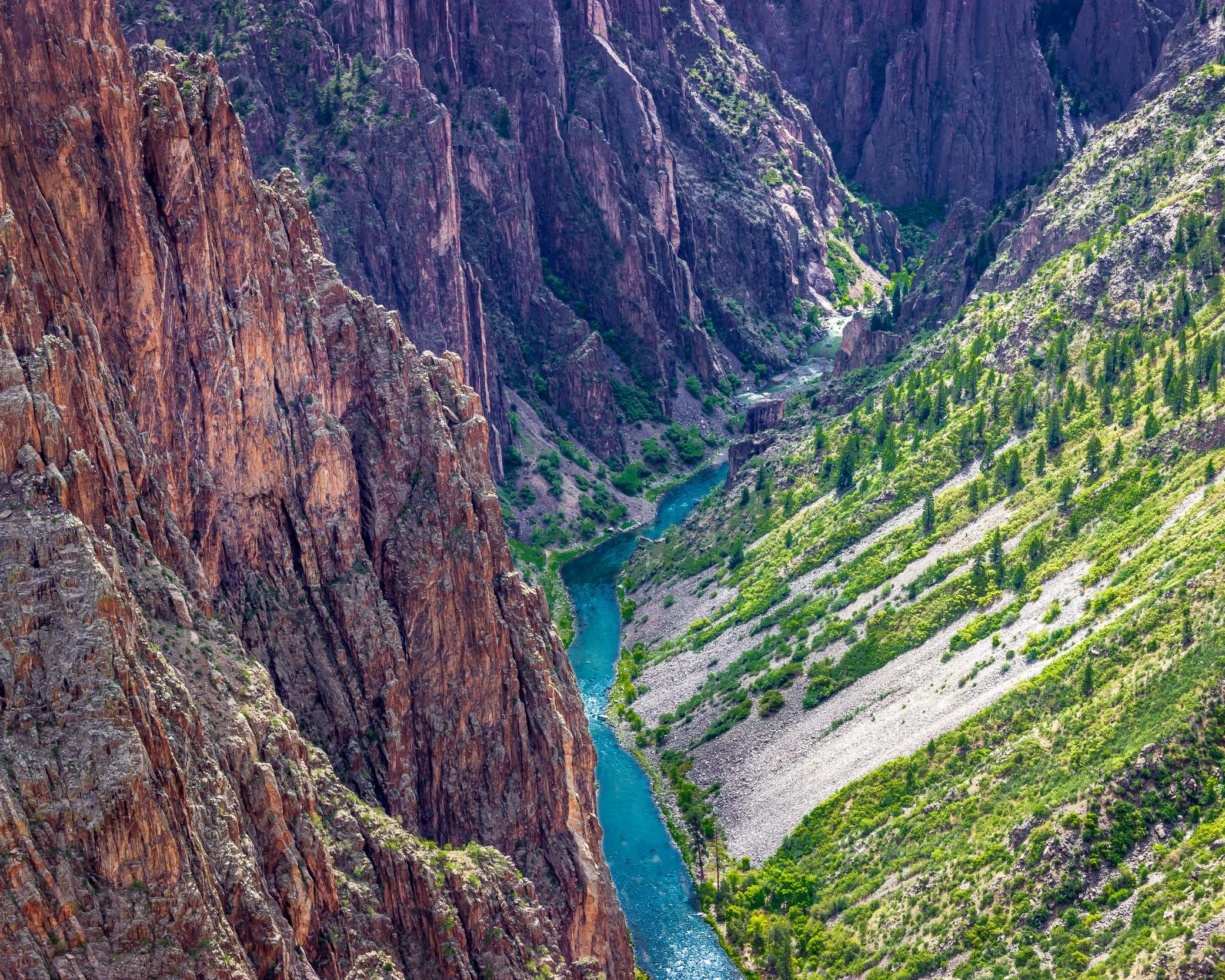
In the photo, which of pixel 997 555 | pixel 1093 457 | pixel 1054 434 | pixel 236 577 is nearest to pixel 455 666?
pixel 236 577

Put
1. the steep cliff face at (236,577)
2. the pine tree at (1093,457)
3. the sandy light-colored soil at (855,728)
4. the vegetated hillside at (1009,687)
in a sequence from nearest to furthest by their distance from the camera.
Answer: the steep cliff face at (236,577) → the vegetated hillside at (1009,687) → the sandy light-colored soil at (855,728) → the pine tree at (1093,457)

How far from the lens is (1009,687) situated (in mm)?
144625

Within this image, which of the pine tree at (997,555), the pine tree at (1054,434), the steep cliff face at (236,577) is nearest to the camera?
the steep cliff face at (236,577)

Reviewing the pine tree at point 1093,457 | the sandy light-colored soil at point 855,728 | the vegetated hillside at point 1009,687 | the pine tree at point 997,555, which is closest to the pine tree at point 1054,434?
the vegetated hillside at point 1009,687

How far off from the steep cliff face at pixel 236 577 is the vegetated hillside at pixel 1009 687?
27741mm

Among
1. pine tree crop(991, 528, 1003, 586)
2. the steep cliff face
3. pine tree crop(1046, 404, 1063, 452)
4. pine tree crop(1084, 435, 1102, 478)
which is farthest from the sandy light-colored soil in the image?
the steep cliff face

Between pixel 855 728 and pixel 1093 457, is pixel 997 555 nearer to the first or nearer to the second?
pixel 1093 457

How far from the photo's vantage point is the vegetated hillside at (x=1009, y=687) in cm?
11781

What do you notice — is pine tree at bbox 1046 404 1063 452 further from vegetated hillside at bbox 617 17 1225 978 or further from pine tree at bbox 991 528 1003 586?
pine tree at bbox 991 528 1003 586

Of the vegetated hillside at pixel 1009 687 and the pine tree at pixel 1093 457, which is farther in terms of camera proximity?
the pine tree at pixel 1093 457

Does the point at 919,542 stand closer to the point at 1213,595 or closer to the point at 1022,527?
the point at 1022,527

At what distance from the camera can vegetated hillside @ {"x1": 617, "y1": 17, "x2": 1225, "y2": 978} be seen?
11781 cm

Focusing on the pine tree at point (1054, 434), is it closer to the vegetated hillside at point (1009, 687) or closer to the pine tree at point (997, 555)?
the vegetated hillside at point (1009, 687)

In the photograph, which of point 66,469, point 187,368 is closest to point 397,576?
point 187,368
